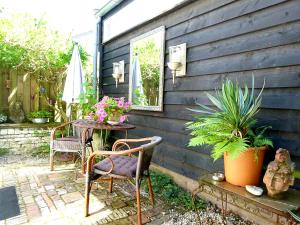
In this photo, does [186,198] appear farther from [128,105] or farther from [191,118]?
[128,105]

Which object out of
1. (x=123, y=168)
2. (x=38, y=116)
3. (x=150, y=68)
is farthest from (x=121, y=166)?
(x=38, y=116)

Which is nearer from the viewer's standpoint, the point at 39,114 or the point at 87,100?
the point at 87,100

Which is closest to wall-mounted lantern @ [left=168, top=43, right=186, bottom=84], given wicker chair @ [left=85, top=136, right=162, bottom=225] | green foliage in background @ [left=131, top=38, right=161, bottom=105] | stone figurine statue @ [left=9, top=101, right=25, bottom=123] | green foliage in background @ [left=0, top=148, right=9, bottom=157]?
green foliage in background @ [left=131, top=38, right=161, bottom=105]

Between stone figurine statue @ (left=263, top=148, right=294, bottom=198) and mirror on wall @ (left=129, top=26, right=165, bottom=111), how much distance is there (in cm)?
187

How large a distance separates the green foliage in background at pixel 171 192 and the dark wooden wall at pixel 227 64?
19cm

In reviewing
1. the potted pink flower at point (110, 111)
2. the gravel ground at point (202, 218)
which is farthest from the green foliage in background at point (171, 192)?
the potted pink flower at point (110, 111)

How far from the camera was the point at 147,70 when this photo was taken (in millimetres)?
3682

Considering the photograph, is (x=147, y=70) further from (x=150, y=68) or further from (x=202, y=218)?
(x=202, y=218)

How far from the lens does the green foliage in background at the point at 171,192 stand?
2.57 metres

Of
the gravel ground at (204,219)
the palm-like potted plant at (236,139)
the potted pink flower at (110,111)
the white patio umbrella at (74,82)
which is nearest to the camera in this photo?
the palm-like potted plant at (236,139)

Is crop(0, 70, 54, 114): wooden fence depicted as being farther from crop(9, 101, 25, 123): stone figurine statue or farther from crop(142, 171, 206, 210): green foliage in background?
crop(142, 171, 206, 210): green foliage in background

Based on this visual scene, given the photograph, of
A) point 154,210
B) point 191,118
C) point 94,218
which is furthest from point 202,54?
point 94,218

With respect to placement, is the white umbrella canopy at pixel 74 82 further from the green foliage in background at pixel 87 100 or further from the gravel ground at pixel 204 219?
the gravel ground at pixel 204 219

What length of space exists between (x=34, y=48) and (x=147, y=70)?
2.67 meters
